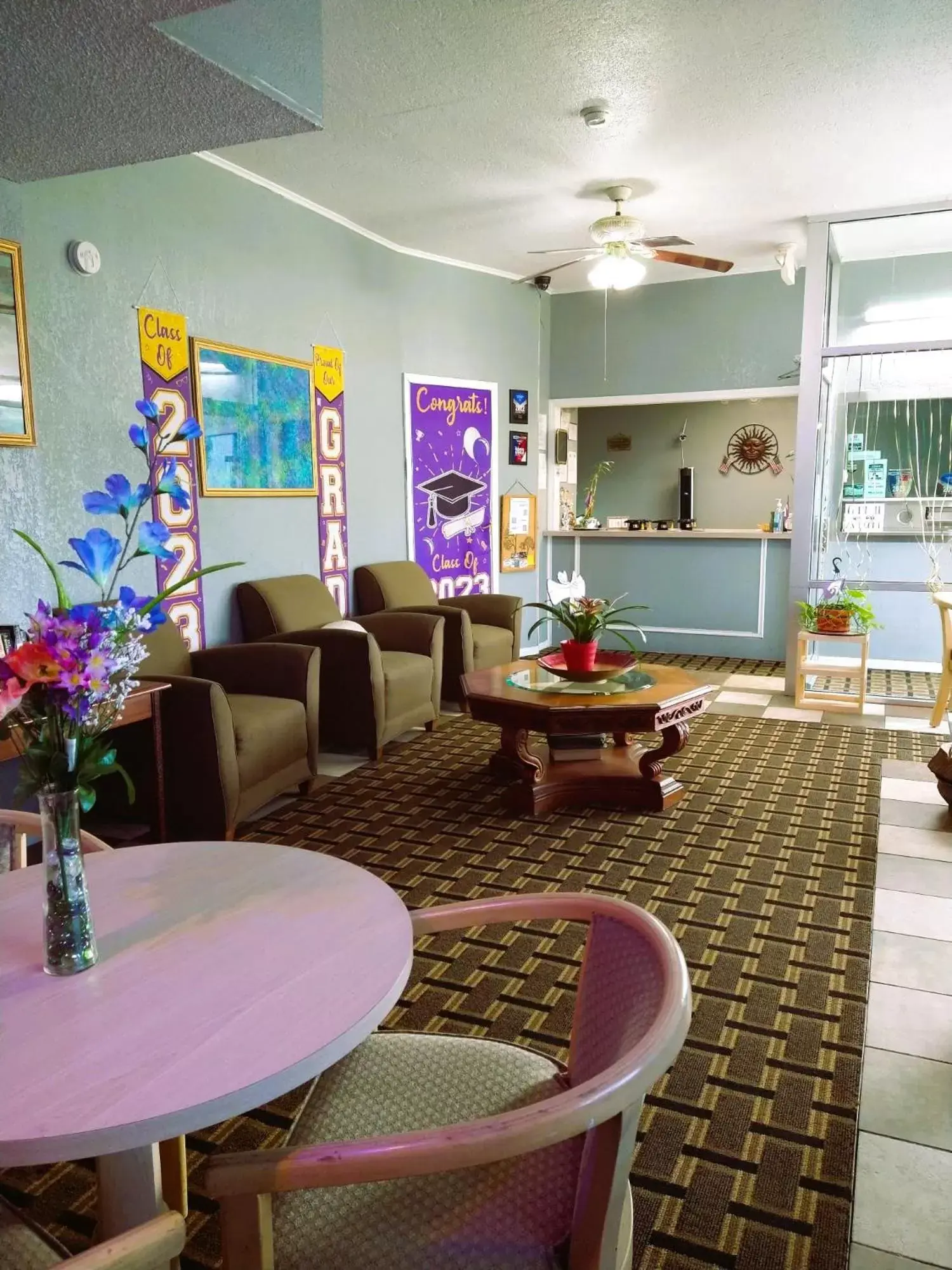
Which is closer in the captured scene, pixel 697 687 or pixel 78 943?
pixel 78 943

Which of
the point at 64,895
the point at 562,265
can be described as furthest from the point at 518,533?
the point at 64,895

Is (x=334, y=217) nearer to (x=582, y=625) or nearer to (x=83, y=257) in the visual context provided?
(x=83, y=257)

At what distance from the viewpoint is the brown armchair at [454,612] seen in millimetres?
5223

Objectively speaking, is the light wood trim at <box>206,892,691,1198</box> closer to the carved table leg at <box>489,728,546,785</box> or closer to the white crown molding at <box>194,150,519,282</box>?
the carved table leg at <box>489,728,546,785</box>

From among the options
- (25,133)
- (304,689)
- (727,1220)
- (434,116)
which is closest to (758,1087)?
(727,1220)

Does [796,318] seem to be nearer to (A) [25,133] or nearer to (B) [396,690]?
(B) [396,690]

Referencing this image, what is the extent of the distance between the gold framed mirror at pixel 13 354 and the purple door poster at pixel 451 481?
9.74 ft

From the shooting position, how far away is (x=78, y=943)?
1196mm

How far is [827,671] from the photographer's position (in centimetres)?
529

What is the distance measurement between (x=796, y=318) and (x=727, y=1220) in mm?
6313

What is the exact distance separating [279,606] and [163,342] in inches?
53.2

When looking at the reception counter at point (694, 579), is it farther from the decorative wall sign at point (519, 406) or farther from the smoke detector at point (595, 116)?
the smoke detector at point (595, 116)

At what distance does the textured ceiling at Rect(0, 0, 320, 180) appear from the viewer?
216 cm

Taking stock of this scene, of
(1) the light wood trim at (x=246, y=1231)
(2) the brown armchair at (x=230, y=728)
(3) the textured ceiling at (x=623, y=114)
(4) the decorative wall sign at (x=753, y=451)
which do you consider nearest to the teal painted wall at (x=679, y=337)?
(3) the textured ceiling at (x=623, y=114)
